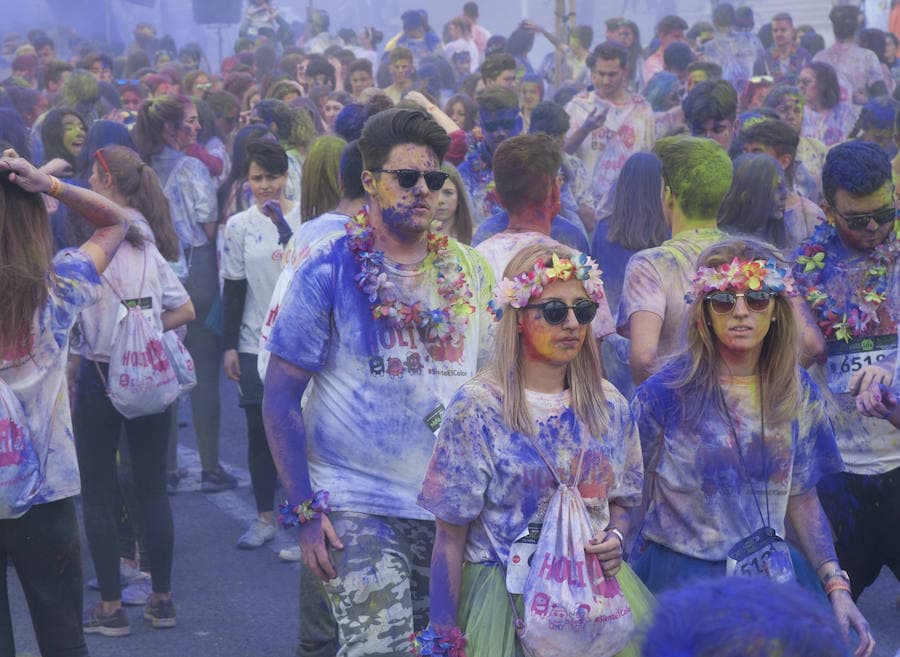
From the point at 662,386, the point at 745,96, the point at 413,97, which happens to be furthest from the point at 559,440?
the point at 745,96

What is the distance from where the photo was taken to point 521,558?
3.75 m

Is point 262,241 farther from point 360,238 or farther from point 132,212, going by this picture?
point 360,238

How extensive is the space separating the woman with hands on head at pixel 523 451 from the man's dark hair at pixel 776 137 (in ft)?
13.1

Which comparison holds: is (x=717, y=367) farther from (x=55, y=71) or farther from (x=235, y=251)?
(x=55, y=71)

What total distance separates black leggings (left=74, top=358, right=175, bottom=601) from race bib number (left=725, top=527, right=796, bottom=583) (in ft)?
10.4

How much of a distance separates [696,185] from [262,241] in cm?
302

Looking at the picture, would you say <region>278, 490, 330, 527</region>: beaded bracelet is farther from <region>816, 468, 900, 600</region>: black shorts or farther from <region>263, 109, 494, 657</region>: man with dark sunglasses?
<region>816, 468, 900, 600</region>: black shorts

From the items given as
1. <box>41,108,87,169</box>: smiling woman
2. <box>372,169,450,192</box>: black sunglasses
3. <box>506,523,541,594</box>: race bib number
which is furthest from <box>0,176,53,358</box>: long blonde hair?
<box>41,108,87,169</box>: smiling woman

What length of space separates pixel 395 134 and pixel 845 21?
447 inches

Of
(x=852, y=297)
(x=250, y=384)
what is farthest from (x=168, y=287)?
(x=852, y=297)

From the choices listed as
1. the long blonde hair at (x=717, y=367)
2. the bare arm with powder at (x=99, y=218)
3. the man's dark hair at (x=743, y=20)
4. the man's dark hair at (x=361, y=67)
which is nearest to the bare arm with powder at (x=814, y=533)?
the long blonde hair at (x=717, y=367)

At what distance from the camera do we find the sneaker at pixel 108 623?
6.56 m

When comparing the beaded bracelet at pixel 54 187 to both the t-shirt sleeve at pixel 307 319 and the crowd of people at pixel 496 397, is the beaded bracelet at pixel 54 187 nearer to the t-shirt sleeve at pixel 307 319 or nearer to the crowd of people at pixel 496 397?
the crowd of people at pixel 496 397

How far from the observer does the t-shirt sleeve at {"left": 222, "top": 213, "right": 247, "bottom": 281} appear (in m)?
7.80
